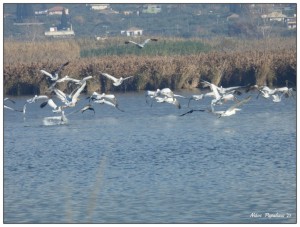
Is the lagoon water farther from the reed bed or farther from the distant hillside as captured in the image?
the distant hillside

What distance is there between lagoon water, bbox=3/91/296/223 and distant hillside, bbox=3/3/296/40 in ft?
120

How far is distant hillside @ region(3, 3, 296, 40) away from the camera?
7088cm

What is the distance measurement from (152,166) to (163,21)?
6142cm

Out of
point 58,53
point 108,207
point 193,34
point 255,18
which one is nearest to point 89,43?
point 58,53

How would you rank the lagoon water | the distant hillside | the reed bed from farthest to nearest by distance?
1. the distant hillside
2. the reed bed
3. the lagoon water

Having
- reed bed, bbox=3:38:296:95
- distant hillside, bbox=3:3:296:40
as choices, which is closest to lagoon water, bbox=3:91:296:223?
reed bed, bbox=3:38:296:95

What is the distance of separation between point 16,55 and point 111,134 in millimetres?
17548

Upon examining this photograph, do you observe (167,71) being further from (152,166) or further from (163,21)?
(163,21)

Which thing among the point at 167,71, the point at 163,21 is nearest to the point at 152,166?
the point at 167,71

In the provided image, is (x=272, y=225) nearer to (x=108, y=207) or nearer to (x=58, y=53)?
(x=108, y=207)

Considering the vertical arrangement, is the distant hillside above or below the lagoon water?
above

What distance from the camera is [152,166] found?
20531 mm

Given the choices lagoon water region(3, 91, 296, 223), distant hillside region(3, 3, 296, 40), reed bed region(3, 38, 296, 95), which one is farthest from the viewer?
distant hillside region(3, 3, 296, 40)

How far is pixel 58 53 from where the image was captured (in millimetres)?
44344
